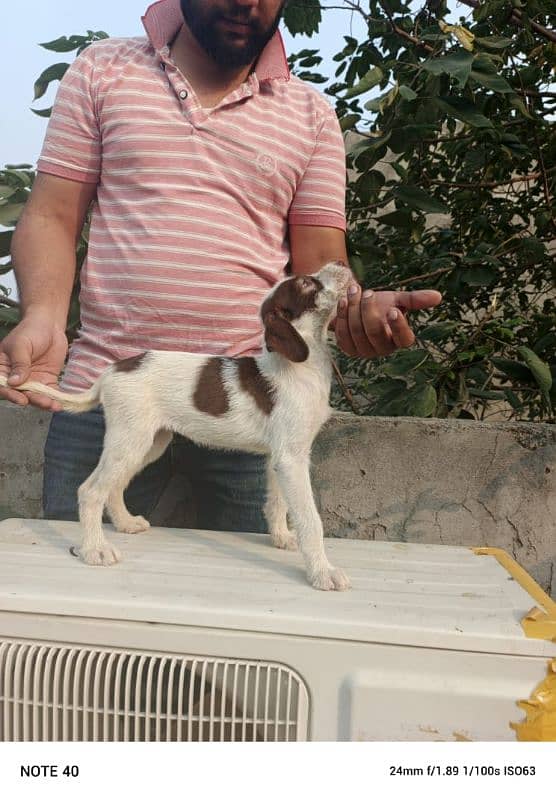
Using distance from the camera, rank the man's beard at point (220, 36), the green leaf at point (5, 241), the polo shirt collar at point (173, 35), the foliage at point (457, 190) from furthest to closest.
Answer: the green leaf at point (5, 241), the foliage at point (457, 190), the polo shirt collar at point (173, 35), the man's beard at point (220, 36)

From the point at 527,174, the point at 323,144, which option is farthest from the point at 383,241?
the point at 323,144

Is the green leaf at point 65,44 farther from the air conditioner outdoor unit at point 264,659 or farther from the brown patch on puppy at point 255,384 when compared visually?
the air conditioner outdoor unit at point 264,659

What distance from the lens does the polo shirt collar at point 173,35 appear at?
1299mm

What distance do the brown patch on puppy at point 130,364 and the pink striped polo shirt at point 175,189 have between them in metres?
0.11

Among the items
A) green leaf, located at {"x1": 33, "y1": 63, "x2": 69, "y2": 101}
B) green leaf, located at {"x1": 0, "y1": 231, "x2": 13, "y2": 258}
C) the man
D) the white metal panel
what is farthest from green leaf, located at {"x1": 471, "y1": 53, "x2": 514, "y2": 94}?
green leaf, located at {"x1": 0, "y1": 231, "x2": 13, "y2": 258}

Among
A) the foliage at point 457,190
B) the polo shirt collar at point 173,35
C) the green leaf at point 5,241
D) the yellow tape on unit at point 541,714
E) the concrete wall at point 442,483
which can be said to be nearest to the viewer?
the yellow tape on unit at point 541,714

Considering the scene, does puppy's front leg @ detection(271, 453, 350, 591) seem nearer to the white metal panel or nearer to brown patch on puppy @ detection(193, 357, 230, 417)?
the white metal panel

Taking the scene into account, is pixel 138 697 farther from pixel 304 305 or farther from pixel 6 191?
pixel 6 191

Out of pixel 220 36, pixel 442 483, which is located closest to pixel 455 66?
pixel 220 36

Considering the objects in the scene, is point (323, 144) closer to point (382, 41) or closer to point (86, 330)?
point (86, 330)

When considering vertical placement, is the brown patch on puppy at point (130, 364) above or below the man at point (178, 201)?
below

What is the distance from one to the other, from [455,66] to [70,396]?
34.2 inches

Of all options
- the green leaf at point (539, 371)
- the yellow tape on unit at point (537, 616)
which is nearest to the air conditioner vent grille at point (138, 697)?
the yellow tape on unit at point (537, 616)

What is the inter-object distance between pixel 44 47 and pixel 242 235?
2.75 ft
